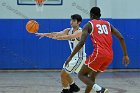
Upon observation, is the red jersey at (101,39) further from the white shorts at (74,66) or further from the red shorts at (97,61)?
the white shorts at (74,66)

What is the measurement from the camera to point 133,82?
12.9 meters

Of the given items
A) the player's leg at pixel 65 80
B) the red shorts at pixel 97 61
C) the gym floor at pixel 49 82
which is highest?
the red shorts at pixel 97 61

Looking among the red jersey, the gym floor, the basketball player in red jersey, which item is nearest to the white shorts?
the gym floor

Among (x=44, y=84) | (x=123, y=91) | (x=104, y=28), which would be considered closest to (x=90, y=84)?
(x=104, y=28)

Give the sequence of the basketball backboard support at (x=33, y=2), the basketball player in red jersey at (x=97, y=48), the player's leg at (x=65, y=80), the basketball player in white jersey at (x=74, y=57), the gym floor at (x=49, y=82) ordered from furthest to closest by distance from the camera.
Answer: the basketball backboard support at (x=33, y=2), the gym floor at (x=49, y=82), the player's leg at (x=65, y=80), the basketball player in white jersey at (x=74, y=57), the basketball player in red jersey at (x=97, y=48)

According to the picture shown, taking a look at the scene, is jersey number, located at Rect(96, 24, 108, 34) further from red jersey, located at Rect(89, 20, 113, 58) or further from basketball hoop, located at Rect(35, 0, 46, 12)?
basketball hoop, located at Rect(35, 0, 46, 12)

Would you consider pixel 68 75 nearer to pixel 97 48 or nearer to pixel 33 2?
pixel 97 48

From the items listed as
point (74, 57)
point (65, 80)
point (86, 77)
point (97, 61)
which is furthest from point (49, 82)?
point (97, 61)

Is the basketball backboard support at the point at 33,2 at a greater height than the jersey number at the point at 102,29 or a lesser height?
lesser

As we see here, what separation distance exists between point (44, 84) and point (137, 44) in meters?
5.46

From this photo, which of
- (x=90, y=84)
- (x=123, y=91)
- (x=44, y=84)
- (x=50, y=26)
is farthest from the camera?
(x=50, y=26)

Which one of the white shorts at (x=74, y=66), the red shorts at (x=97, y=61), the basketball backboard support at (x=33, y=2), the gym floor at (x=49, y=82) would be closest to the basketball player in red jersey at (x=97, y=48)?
the red shorts at (x=97, y=61)

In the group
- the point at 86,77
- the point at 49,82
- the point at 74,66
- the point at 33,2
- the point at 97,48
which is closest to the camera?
the point at 97,48

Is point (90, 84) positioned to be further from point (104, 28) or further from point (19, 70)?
point (19, 70)
